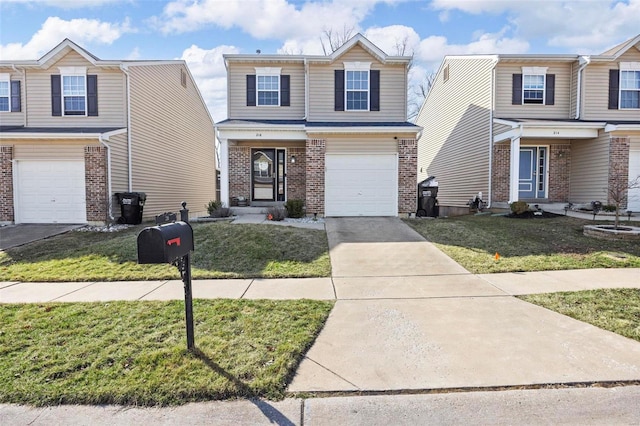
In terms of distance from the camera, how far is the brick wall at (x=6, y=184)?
12.9 m

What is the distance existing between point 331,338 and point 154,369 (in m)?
1.73

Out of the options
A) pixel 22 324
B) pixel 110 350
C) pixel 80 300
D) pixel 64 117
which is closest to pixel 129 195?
pixel 64 117

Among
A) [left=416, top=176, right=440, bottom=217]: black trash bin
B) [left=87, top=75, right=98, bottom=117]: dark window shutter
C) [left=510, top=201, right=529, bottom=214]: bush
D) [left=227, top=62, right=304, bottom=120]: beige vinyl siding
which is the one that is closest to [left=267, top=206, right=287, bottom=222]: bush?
[left=227, top=62, right=304, bottom=120]: beige vinyl siding

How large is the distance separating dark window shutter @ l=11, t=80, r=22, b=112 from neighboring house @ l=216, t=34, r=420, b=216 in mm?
8324

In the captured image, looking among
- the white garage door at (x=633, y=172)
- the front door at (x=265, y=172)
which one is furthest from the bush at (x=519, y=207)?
the front door at (x=265, y=172)

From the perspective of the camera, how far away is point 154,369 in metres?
3.26

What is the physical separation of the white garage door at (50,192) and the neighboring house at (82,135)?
4 centimetres

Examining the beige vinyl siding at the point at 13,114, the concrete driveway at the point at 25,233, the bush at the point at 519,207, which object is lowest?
the concrete driveway at the point at 25,233

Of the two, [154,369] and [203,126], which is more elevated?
[203,126]

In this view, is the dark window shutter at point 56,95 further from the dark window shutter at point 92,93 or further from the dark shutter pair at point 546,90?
the dark shutter pair at point 546,90

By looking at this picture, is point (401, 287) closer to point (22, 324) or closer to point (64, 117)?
point (22, 324)

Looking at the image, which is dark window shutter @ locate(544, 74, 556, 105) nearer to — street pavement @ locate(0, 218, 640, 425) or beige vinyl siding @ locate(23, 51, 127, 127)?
street pavement @ locate(0, 218, 640, 425)

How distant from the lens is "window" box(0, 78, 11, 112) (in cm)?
1485

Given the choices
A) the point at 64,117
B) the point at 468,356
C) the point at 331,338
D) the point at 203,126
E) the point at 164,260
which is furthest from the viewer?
the point at 203,126
